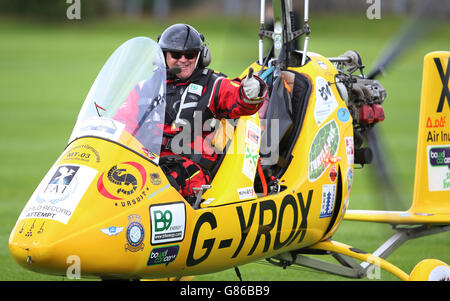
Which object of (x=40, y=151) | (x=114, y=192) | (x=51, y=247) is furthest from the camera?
(x=40, y=151)

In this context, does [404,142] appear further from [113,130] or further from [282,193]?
[113,130]

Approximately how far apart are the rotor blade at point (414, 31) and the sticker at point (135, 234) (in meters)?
3.22

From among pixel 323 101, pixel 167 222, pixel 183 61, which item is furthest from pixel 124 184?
pixel 323 101

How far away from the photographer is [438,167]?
7348 millimetres

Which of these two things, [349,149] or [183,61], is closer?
[183,61]

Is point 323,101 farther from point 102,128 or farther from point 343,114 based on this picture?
point 102,128

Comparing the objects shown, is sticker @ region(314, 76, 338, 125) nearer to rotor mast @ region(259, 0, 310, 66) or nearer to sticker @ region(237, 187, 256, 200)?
rotor mast @ region(259, 0, 310, 66)

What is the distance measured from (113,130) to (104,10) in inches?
1777

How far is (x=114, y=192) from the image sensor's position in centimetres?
467

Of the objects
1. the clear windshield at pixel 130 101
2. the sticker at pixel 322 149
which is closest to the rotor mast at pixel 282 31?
the sticker at pixel 322 149

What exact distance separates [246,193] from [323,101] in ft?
4.55

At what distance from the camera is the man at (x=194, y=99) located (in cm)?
548
